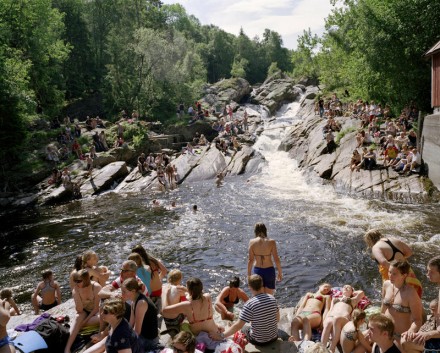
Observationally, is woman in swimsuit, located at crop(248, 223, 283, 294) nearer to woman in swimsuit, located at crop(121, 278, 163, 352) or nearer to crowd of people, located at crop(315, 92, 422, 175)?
woman in swimsuit, located at crop(121, 278, 163, 352)

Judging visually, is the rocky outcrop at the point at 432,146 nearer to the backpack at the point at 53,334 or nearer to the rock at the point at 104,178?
the backpack at the point at 53,334

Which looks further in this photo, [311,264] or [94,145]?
[94,145]

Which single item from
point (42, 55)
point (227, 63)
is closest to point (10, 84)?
point (42, 55)

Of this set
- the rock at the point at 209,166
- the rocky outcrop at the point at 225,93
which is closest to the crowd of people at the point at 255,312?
the rock at the point at 209,166

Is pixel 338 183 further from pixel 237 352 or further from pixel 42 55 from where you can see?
pixel 42 55

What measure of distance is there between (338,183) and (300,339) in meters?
15.6

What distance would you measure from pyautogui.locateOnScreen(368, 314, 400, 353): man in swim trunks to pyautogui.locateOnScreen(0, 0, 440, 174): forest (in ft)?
71.8

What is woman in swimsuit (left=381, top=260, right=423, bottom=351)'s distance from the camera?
5.06 metres

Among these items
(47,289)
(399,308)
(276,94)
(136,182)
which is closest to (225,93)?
(276,94)

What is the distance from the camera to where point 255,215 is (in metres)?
17.8

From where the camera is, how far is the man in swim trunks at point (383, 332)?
4398mm

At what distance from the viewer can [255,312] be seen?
6039mm

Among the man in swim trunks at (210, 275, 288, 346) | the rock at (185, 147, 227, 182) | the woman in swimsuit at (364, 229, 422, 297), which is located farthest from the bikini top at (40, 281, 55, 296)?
the rock at (185, 147, 227, 182)

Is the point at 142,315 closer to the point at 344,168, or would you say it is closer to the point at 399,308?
the point at 399,308
